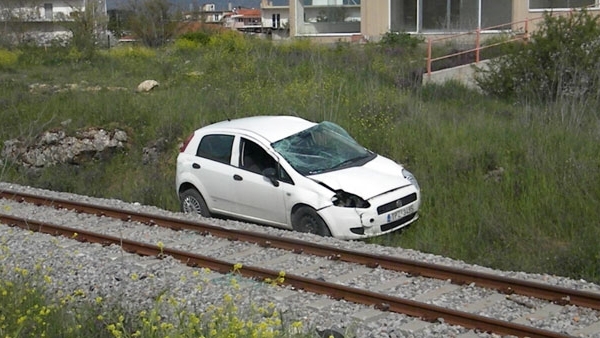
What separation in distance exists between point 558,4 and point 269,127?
1108 inches

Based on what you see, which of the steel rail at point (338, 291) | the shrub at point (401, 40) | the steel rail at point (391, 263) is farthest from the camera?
the shrub at point (401, 40)

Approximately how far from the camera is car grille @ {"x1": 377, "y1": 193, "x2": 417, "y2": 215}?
11769mm

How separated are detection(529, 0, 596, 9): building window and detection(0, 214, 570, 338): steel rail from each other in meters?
30.1

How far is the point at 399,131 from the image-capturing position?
17.5m

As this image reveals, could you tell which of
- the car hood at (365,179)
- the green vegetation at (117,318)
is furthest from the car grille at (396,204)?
the green vegetation at (117,318)

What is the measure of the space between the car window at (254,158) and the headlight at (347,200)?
1148mm

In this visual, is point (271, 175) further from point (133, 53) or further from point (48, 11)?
point (48, 11)

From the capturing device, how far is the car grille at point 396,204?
11769mm

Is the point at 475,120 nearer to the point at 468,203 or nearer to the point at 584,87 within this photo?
the point at 584,87

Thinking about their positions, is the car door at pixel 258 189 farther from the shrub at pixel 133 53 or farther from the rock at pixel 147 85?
the shrub at pixel 133 53

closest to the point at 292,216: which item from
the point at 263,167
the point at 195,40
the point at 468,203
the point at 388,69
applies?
the point at 263,167

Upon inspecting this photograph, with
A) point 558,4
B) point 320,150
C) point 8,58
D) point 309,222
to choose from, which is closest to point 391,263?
point 309,222

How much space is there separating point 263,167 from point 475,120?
698 cm

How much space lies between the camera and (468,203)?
1343cm
